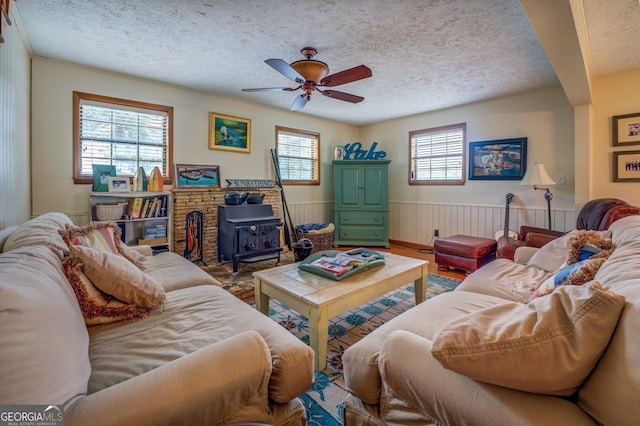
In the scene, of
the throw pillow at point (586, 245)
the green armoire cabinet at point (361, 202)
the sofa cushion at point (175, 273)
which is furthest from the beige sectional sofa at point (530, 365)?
the green armoire cabinet at point (361, 202)

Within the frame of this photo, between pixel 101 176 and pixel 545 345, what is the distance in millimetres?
3917

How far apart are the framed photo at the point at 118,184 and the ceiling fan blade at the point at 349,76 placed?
8.06ft

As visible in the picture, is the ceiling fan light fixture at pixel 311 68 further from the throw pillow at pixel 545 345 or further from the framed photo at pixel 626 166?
the framed photo at pixel 626 166

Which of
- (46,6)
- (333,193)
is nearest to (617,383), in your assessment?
(46,6)

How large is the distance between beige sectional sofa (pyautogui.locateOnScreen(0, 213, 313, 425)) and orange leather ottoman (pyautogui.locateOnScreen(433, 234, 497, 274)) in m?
2.90

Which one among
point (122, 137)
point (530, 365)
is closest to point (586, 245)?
point (530, 365)

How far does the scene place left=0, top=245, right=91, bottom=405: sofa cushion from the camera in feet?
2.01

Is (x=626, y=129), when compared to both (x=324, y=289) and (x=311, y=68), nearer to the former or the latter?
(x=311, y=68)

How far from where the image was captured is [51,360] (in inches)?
27.6

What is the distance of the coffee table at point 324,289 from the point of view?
169 cm

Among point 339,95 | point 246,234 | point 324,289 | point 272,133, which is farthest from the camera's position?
point 272,133

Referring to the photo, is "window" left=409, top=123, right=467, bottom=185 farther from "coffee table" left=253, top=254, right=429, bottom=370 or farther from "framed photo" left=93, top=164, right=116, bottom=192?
"framed photo" left=93, top=164, right=116, bottom=192

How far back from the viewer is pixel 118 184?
127 inches

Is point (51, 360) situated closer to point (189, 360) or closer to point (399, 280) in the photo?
point (189, 360)
